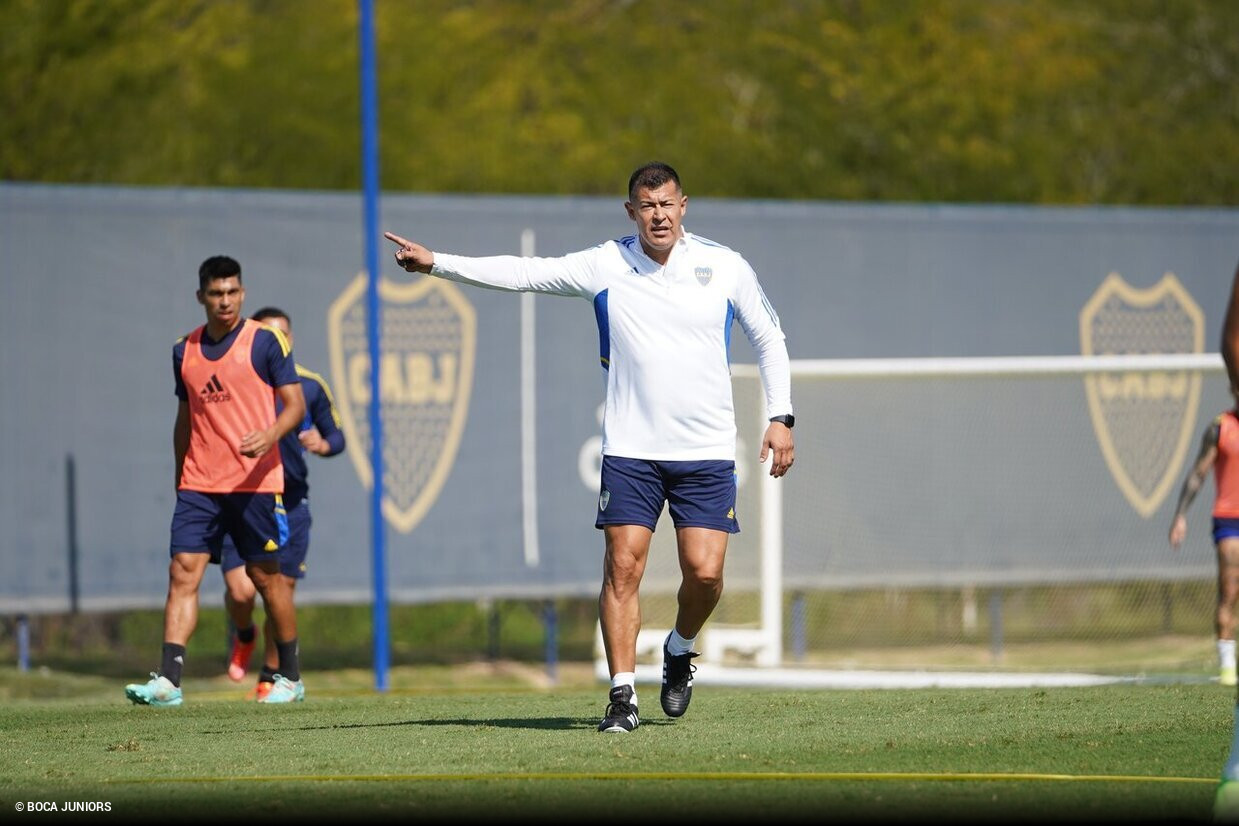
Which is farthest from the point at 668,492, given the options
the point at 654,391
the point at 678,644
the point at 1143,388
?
the point at 1143,388

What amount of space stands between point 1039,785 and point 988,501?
1212 centimetres

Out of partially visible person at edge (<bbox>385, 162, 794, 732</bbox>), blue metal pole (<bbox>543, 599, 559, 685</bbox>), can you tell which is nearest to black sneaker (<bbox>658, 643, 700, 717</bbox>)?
partially visible person at edge (<bbox>385, 162, 794, 732</bbox>)

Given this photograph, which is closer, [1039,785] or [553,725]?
[1039,785]

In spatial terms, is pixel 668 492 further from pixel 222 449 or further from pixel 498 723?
pixel 222 449

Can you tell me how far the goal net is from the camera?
58.3ft

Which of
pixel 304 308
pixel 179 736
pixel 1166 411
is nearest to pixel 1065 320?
pixel 1166 411

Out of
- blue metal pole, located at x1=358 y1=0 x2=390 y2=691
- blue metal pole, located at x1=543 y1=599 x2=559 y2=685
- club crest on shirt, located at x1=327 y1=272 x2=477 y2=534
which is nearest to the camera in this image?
blue metal pole, located at x1=358 y1=0 x2=390 y2=691

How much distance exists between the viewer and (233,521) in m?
10.2

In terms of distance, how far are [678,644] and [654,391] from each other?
3.66 ft

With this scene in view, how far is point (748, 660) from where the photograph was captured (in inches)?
632

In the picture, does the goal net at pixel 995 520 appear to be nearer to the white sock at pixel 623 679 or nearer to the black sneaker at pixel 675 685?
the black sneaker at pixel 675 685

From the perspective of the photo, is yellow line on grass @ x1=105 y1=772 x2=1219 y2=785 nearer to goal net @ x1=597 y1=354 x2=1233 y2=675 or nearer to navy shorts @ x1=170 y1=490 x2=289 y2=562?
navy shorts @ x1=170 y1=490 x2=289 y2=562

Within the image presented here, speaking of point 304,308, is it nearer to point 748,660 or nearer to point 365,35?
point 365,35

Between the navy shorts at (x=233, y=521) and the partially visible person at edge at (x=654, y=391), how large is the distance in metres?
2.58
